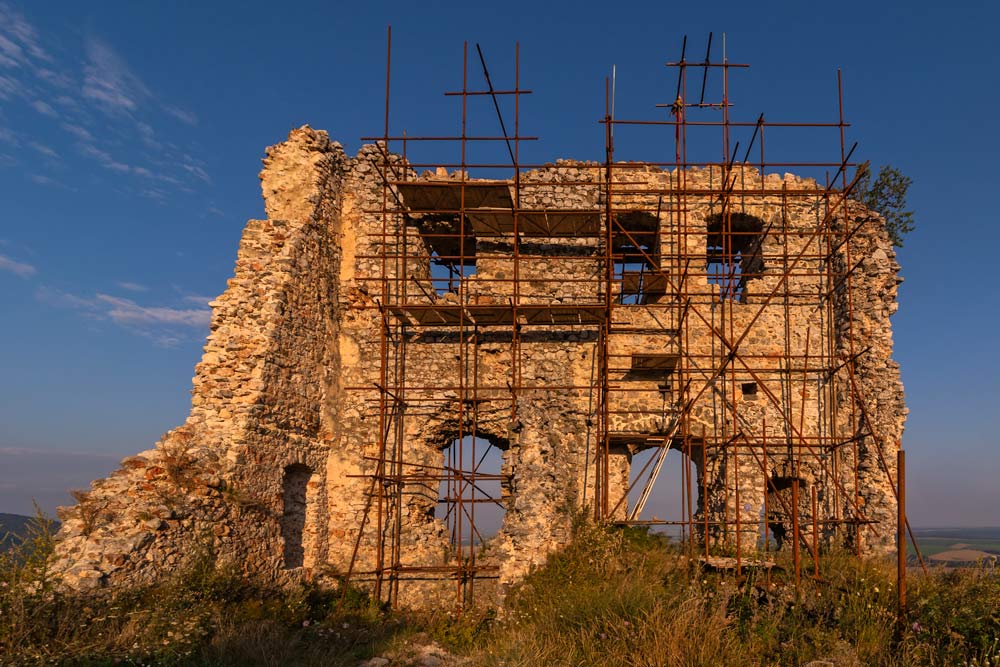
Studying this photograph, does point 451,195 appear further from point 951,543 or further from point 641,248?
point 951,543

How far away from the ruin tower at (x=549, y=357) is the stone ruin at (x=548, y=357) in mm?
36

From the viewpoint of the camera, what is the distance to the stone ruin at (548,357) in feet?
32.6

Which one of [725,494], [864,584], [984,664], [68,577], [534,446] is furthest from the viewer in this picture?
[725,494]

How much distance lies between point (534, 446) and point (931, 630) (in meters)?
4.88

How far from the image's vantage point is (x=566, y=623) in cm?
695

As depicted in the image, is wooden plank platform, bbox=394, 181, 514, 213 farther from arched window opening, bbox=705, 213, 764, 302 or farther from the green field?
the green field

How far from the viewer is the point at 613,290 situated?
1163 cm

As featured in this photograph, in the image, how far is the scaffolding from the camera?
10352mm

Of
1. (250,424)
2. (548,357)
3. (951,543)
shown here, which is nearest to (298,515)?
(250,424)

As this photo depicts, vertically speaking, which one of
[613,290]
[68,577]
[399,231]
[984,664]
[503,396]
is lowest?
[984,664]

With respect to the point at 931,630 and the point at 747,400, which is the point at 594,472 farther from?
the point at 931,630

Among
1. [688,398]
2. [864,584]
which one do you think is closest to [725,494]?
[688,398]

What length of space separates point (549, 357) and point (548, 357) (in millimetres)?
16

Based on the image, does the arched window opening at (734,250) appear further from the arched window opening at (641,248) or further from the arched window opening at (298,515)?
the arched window opening at (298,515)
